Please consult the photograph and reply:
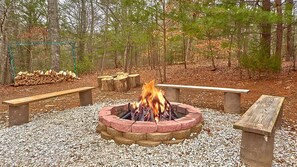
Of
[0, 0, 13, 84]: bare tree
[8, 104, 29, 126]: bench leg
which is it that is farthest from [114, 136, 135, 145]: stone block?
[0, 0, 13, 84]: bare tree

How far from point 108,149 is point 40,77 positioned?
7.14 m

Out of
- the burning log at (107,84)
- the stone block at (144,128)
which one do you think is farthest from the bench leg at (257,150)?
the burning log at (107,84)

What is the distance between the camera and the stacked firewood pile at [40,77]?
28.0ft

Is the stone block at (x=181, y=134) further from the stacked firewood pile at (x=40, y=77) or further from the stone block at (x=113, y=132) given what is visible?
the stacked firewood pile at (x=40, y=77)

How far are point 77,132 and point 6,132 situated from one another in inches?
48.0

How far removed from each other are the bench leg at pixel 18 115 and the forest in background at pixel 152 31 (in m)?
4.37

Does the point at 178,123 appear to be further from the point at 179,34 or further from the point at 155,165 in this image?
the point at 179,34

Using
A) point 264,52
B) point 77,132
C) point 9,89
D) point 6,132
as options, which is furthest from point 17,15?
point 264,52

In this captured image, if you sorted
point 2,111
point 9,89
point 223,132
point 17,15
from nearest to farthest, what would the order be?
point 223,132
point 2,111
point 9,89
point 17,15

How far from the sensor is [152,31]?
7.62 meters

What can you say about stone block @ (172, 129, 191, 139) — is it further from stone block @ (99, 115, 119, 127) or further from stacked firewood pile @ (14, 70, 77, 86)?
stacked firewood pile @ (14, 70, 77, 86)

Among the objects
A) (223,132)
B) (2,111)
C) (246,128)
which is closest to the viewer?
(246,128)

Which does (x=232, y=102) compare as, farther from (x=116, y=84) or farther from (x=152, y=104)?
(x=116, y=84)

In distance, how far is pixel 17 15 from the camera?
35.2ft
